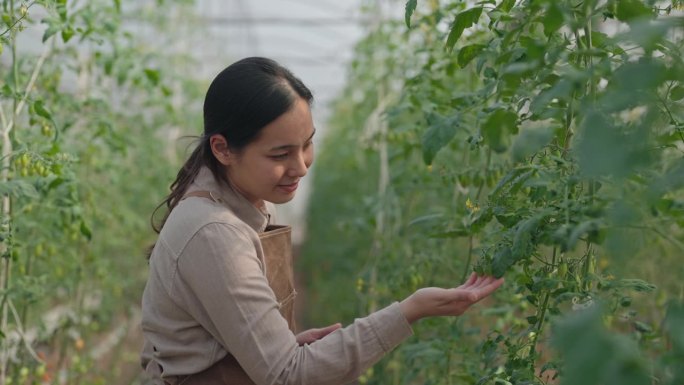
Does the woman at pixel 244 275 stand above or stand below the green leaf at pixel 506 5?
below

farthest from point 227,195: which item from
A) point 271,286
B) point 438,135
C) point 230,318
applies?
point 438,135

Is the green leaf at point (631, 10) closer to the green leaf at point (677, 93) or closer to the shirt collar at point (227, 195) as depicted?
the green leaf at point (677, 93)

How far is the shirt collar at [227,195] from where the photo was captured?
Result: 2.05 m

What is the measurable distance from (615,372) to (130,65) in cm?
284

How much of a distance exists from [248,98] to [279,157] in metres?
0.15

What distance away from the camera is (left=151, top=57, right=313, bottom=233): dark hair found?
6.37ft

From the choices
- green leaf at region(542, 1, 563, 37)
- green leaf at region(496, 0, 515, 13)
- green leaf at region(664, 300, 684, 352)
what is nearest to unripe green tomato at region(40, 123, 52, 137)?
green leaf at region(496, 0, 515, 13)

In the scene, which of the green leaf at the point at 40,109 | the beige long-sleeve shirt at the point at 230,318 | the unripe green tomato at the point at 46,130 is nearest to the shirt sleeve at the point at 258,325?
the beige long-sleeve shirt at the point at 230,318

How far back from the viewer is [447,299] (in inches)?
70.9

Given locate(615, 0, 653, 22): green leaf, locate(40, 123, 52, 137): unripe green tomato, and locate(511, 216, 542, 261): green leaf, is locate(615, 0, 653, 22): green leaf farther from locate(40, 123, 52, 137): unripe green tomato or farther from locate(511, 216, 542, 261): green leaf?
locate(40, 123, 52, 137): unripe green tomato

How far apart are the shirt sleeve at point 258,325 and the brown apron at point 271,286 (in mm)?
82

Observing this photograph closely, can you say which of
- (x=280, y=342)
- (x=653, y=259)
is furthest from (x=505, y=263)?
(x=653, y=259)

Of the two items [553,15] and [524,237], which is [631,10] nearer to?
[553,15]

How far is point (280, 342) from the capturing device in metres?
1.82
